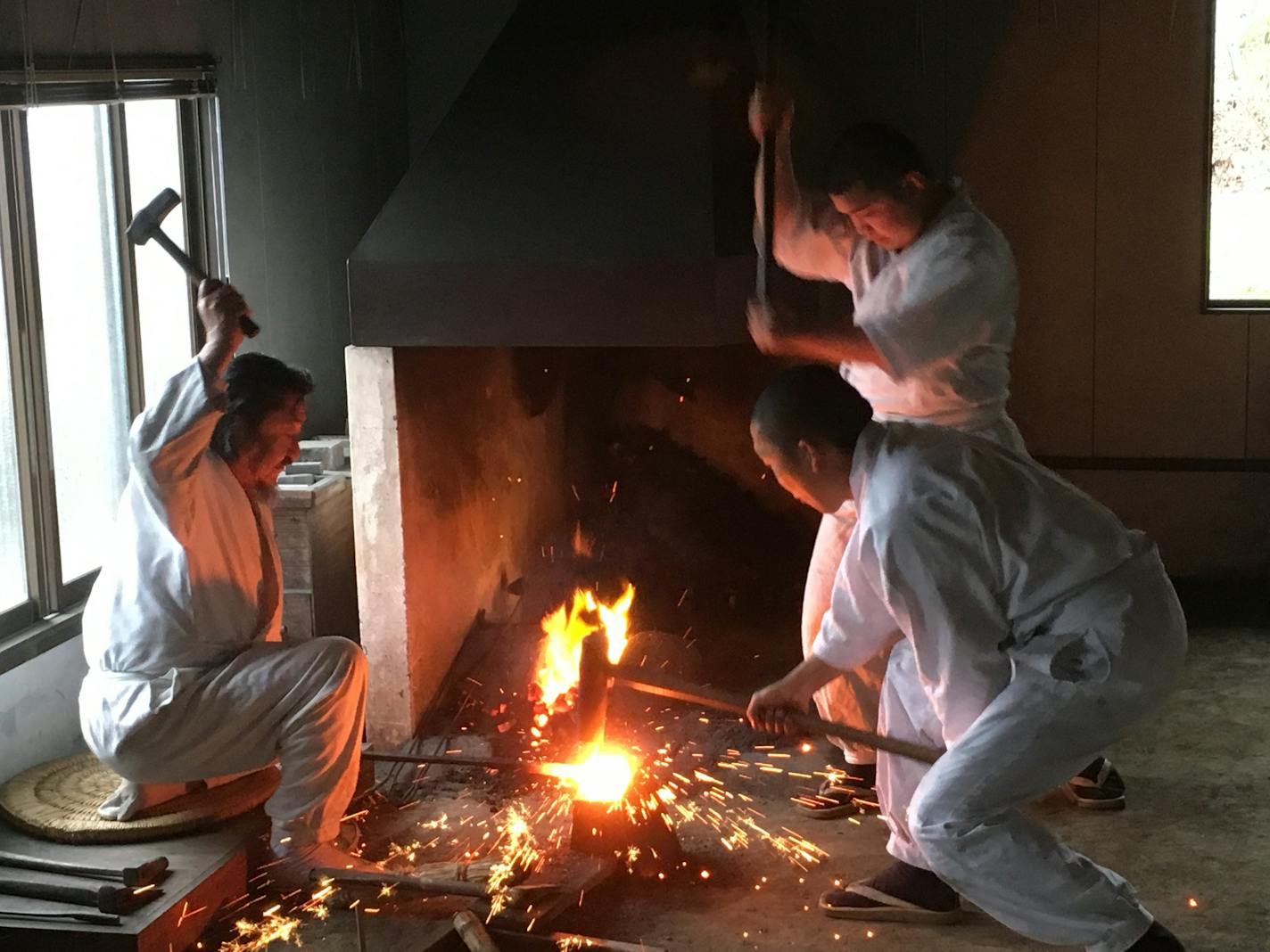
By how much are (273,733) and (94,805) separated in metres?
0.54

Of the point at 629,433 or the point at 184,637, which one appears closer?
the point at 184,637

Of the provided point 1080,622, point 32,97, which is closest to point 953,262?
point 1080,622

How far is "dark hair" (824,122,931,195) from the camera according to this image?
4.04 meters

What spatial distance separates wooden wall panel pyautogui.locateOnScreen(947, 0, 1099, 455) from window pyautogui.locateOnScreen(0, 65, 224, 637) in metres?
2.91

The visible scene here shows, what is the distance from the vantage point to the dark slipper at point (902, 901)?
3.67m

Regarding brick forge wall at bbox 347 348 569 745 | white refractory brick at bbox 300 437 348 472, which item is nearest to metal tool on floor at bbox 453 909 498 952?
brick forge wall at bbox 347 348 569 745

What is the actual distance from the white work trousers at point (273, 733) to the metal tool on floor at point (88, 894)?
14.4 inches

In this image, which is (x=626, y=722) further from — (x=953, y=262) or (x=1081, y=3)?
(x=1081, y=3)

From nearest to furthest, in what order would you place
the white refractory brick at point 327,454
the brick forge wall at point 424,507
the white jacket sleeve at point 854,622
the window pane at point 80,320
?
the white jacket sleeve at point 854,622, the window pane at point 80,320, the brick forge wall at point 424,507, the white refractory brick at point 327,454

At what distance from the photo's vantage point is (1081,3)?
6.05 metres

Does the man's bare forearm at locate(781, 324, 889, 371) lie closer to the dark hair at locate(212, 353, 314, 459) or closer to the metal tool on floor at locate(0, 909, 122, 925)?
the dark hair at locate(212, 353, 314, 459)

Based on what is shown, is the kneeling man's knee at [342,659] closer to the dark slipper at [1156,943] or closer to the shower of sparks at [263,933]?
the shower of sparks at [263,933]

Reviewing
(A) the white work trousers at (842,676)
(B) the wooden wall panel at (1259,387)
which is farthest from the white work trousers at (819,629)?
(B) the wooden wall panel at (1259,387)

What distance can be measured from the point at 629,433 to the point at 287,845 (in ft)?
10.2
